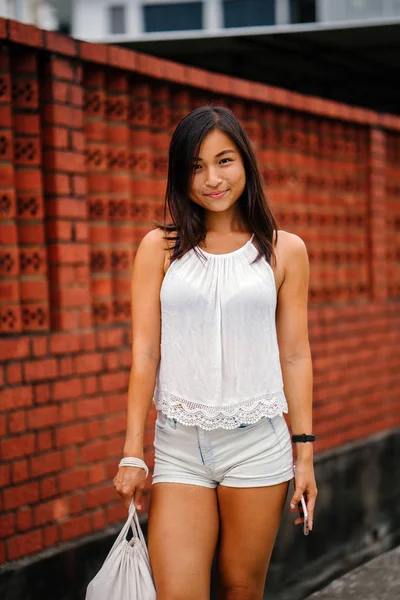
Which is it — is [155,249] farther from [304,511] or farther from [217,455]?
[304,511]

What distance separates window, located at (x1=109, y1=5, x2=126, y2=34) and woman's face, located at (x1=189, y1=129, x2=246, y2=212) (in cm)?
805

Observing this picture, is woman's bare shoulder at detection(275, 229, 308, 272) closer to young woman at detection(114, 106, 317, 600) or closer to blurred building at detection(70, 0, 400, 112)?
young woman at detection(114, 106, 317, 600)

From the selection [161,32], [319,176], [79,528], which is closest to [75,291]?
[79,528]

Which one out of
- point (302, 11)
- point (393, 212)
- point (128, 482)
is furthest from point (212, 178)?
point (302, 11)

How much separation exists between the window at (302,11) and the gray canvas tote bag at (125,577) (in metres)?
7.99

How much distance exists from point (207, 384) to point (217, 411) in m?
0.09

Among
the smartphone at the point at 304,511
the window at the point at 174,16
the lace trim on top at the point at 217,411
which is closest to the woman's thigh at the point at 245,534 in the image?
the smartphone at the point at 304,511

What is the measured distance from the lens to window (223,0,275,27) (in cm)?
994

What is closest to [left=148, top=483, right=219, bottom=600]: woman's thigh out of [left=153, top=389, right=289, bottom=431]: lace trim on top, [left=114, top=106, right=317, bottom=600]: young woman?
[left=114, top=106, right=317, bottom=600]: young woman

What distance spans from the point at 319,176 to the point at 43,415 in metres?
3.22

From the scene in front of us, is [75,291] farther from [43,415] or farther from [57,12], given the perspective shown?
[57,12]

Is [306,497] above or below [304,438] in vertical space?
below

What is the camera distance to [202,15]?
33.7 feet

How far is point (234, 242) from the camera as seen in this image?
312 centimetres
